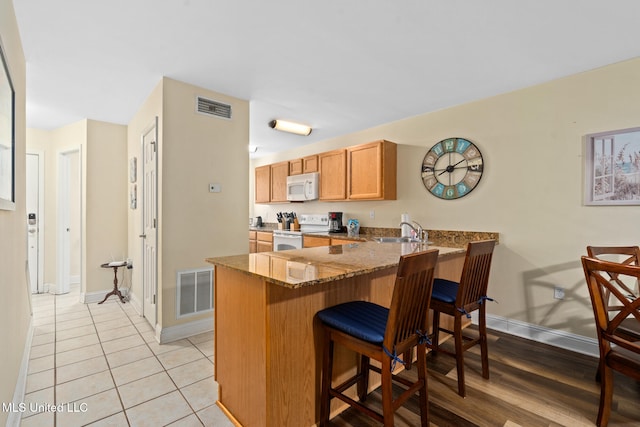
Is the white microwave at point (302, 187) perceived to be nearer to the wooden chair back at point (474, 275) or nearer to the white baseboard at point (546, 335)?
the white baseboard at point (546, 335)

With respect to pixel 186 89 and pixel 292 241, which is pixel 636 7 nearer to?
pixel 186 89

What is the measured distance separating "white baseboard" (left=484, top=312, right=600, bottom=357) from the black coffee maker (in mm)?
2136

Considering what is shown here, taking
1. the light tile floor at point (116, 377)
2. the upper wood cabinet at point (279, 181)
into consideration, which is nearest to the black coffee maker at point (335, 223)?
the upper wood cabinet at point (279, 181)

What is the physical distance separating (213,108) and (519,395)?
11.4ft

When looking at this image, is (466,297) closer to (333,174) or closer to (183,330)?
(183,330)

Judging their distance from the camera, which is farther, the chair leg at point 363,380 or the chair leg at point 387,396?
the chair leg at point 363,380

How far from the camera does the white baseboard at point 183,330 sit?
2.69 metres

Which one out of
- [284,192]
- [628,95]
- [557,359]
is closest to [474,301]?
[557,359]

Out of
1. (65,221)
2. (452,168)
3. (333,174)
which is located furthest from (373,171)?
(65,221)

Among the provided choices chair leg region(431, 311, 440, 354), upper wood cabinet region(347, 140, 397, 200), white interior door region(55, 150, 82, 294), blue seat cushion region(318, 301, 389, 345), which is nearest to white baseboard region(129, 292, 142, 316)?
white interior door region(55, 150, 82, 294)

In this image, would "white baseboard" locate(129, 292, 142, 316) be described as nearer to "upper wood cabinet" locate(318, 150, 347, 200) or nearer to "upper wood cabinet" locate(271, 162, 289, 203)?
"upper wood cabinet" locate(271, 162, 289, 203)

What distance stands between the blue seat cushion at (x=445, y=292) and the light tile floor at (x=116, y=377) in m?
1.52

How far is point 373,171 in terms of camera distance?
3.79 meters

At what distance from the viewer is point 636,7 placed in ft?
5.77
